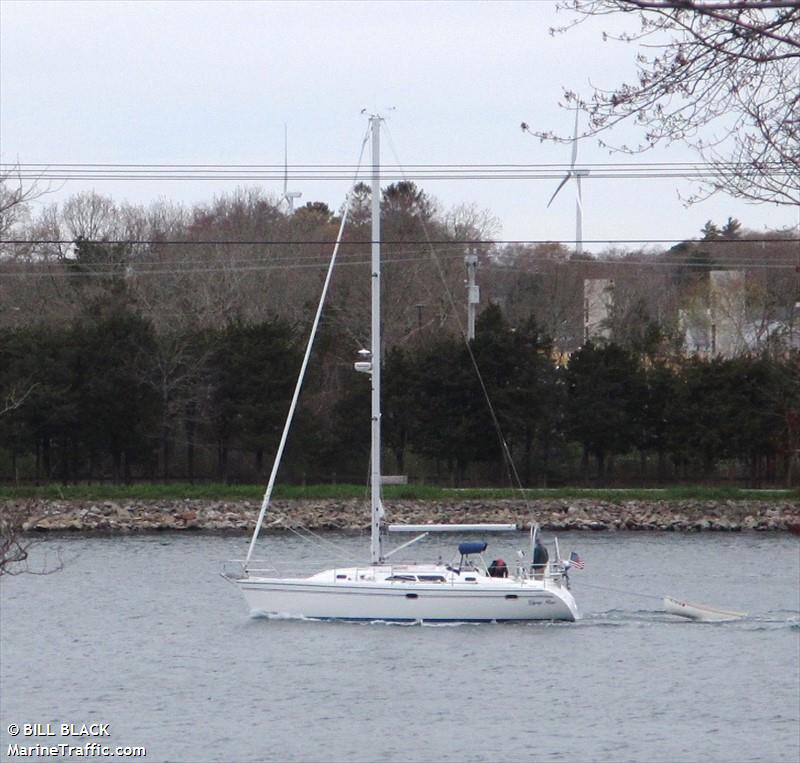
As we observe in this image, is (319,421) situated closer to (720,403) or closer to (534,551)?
(720,403)

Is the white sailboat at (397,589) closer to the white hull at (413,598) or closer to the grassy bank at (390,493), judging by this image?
the white hull at (413,598)

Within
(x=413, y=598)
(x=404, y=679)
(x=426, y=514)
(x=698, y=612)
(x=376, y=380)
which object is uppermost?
(x=376, y=380)

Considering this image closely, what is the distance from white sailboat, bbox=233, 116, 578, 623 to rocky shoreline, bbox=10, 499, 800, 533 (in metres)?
22.8

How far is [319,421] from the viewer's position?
203ft

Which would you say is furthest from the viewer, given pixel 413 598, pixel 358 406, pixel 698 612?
pixel 358 406

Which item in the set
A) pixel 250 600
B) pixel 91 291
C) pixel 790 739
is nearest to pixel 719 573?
pixel 250 600

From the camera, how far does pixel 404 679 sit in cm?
2700

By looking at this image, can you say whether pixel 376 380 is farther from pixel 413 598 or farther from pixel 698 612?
pixel 698 612

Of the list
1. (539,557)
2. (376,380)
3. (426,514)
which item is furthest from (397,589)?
(426,514)

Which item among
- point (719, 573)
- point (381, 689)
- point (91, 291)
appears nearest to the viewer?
point (381, 689)

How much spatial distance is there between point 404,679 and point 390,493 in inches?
1191

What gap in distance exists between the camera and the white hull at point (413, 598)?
3014 cm

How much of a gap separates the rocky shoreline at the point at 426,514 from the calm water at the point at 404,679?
1484cm

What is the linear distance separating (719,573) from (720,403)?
1850cm
